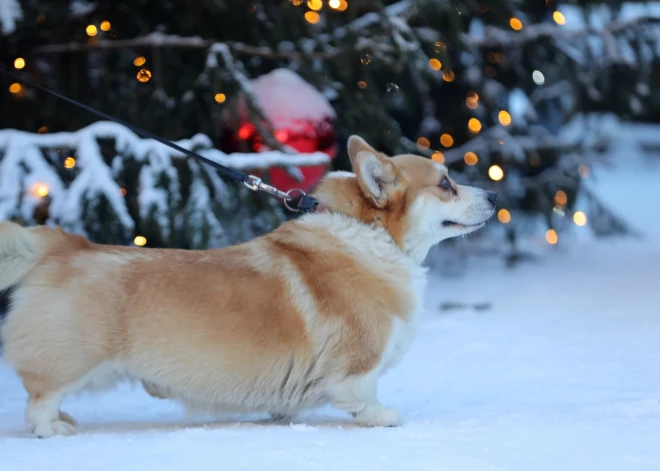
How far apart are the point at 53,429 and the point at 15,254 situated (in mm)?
620

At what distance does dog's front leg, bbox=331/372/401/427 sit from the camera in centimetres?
305

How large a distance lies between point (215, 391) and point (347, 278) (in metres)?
0.63

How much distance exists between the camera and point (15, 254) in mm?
2963

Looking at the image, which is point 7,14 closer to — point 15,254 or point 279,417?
point 15,254

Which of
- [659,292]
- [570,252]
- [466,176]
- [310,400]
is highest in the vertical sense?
[310,400]

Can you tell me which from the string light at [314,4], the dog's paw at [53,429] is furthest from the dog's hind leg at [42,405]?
the string light at [314,4]

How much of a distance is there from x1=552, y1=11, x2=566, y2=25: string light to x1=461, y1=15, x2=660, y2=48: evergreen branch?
5cm

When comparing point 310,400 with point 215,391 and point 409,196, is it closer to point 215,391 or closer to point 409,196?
point 215,391

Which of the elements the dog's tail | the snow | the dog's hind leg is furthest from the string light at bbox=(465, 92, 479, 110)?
the dog's hind leg

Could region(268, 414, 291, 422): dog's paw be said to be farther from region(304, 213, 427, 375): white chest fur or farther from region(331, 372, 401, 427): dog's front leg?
region(304, 213, 427, 375): white chest fur

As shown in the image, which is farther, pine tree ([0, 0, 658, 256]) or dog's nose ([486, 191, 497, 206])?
pine tree ([0, 0, 658, 256])

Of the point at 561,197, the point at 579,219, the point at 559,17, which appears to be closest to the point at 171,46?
the point at 559,17

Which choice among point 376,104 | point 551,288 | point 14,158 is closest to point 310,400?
point 14,158

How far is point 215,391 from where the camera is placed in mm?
2996
